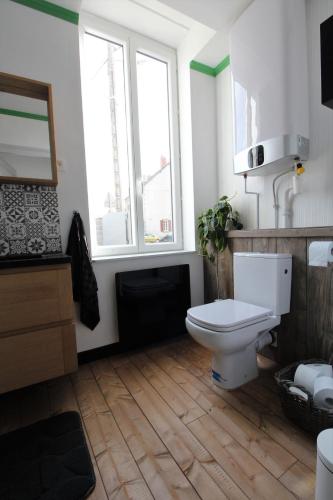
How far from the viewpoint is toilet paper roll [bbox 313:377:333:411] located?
1.05 metres

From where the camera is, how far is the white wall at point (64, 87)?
4.86 ft

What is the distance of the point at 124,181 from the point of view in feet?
6.86

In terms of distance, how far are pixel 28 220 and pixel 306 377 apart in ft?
6.03

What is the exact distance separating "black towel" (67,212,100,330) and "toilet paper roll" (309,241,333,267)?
1.37 metres

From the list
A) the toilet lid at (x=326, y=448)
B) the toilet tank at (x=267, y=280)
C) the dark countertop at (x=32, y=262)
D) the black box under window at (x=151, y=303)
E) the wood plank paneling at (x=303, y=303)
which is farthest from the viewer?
the black box under window at (x=151, y=303)

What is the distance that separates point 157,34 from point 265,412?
2.88 m

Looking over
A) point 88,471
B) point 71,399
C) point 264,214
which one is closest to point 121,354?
point 71,399

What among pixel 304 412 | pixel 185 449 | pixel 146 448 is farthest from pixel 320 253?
pixel 146 448

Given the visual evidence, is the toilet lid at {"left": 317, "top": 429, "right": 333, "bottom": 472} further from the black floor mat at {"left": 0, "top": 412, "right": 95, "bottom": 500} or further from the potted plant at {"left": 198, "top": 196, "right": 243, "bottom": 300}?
the potted plant at {"left": 198, "top": 196, "right": 243, "bottom": 300}

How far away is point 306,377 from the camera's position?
3.90 ft

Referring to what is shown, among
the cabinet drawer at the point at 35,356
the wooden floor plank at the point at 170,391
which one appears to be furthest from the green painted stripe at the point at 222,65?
the wooden floor plank at the point at 170,391

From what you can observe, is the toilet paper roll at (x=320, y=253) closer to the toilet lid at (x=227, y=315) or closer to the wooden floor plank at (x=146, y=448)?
the toilet lid at (x=227, y=315)

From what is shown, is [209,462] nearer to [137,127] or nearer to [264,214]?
[264,214]

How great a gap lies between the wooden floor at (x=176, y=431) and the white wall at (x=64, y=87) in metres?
0.41
